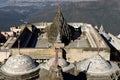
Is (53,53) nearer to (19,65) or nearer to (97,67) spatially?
(19,65)

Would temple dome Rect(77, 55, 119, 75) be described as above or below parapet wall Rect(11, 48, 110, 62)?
above

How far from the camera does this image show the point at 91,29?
48.9m

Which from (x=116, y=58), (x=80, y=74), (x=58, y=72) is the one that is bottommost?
(x=116, y=58)

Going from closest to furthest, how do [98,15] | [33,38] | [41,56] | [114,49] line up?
[41,56] < [114,49] < [33,38] < [98,15]

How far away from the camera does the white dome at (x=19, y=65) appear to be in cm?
2723

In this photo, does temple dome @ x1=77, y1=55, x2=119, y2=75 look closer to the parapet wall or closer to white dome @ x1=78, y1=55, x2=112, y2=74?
white dome @ x1=78, y1=55, x2=112, y2=74

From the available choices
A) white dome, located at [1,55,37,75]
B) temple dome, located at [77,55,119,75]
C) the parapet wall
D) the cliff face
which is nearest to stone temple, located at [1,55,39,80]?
white dome, located at [1,55,37,75]

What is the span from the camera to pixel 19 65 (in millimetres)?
27250

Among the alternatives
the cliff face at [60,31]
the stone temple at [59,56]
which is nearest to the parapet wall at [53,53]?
the stone temple at [59,56]

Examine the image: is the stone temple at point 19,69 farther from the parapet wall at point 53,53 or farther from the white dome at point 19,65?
the parapet wall at point 53,53

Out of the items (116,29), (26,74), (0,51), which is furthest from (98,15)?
(26,74)

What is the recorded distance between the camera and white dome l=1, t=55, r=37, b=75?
27.2 meters

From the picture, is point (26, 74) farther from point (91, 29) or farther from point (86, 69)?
point (91, 29)

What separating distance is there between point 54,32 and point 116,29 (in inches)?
4205
